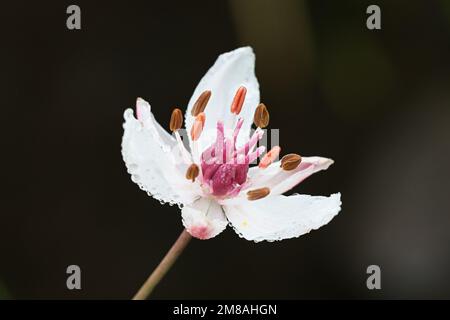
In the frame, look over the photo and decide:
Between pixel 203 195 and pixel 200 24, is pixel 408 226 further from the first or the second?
pixel 203 195

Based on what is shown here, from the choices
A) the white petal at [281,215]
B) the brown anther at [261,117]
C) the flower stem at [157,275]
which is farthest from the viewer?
the brown anther at [261,117]

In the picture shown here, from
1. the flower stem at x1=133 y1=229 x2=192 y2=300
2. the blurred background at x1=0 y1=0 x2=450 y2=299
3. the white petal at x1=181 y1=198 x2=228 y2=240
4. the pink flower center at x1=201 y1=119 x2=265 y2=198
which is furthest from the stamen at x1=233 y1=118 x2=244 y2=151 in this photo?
the blurred background at x1=0 y1=0 x2=450 y2=299

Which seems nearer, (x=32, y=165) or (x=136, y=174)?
(x=136, y=174)

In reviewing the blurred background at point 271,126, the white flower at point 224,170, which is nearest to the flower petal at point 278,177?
the white flower at point 224,170

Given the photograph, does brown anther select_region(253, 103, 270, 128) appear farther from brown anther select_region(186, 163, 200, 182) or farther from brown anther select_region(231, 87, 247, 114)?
brown anther select_region(186, 163, 200, 182)

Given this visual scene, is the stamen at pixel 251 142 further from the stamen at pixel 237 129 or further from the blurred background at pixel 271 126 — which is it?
the blurred background at pixel 271 126

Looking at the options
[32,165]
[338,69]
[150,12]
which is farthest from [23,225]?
[338,69]
